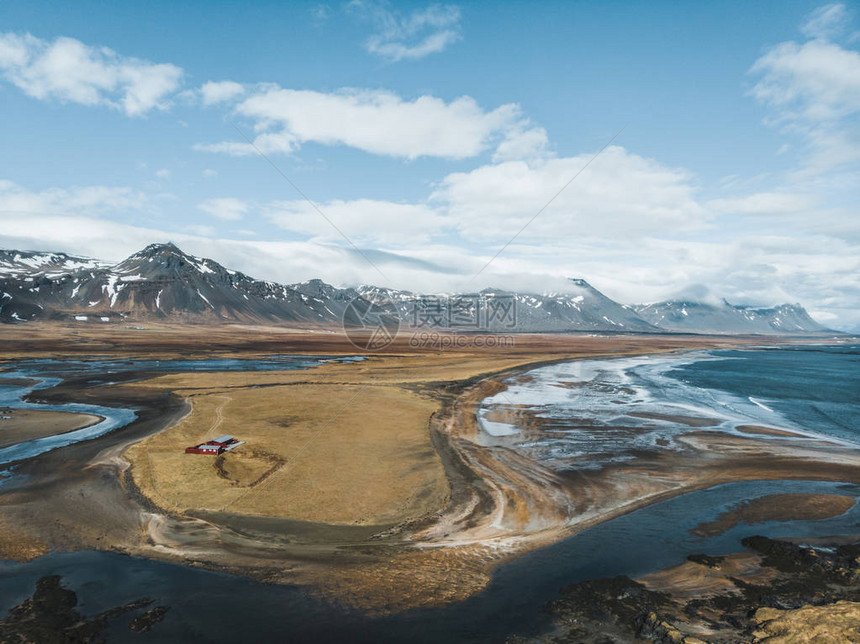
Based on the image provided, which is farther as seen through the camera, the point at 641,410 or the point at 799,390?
the point at 799,390

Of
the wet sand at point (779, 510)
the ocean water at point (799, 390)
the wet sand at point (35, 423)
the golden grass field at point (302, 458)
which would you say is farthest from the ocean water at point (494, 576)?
the wet sand at point (35, 423)

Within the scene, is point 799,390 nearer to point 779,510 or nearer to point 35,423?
point 779,510

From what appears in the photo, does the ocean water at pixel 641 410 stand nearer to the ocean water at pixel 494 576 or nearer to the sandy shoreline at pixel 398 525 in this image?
the ocean water at pixel 494 576

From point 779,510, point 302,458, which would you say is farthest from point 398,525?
point 779,510

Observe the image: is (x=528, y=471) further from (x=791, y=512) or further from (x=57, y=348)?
(x=57, y=348)

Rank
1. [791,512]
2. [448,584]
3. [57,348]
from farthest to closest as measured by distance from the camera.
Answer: [57,348], [791,512], [448,584]

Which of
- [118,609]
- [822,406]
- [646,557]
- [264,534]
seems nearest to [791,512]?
[646,557]

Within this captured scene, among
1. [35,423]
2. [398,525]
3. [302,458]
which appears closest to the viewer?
[398,525]
